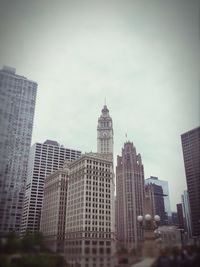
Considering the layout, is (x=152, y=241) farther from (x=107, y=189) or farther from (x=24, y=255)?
(x=107, y=189)

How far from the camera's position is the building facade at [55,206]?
117250 millimetres

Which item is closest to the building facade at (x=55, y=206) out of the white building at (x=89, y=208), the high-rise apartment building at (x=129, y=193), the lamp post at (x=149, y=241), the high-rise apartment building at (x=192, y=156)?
the white building at (x=89, y=208)

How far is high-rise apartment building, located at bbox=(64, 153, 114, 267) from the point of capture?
316 ft

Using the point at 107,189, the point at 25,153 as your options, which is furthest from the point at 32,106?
the point at 107,189

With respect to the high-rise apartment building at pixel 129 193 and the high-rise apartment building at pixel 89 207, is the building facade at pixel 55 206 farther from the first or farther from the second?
the high-rise apartment building at pixel 129 193

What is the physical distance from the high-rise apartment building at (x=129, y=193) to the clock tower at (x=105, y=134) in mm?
49425

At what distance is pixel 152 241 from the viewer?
5419 cm

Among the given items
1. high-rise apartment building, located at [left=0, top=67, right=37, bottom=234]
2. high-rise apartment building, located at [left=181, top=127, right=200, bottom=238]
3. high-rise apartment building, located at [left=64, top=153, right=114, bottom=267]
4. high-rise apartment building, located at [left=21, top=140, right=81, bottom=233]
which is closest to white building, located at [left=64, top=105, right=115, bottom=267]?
high-rise apartment building, located at [left=64, top=153, right=114, bottom=267]

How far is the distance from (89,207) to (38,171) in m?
75.4

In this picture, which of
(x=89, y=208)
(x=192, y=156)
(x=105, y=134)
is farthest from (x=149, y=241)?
(x=105, y=134)

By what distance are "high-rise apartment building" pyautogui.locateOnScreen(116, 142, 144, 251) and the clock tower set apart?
49425mm

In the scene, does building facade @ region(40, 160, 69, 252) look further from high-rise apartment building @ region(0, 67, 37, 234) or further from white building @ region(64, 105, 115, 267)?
high-rise apartment building @ region(0, 67, 37, 234)

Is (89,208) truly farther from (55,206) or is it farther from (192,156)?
(192,156)

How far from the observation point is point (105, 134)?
143 m
